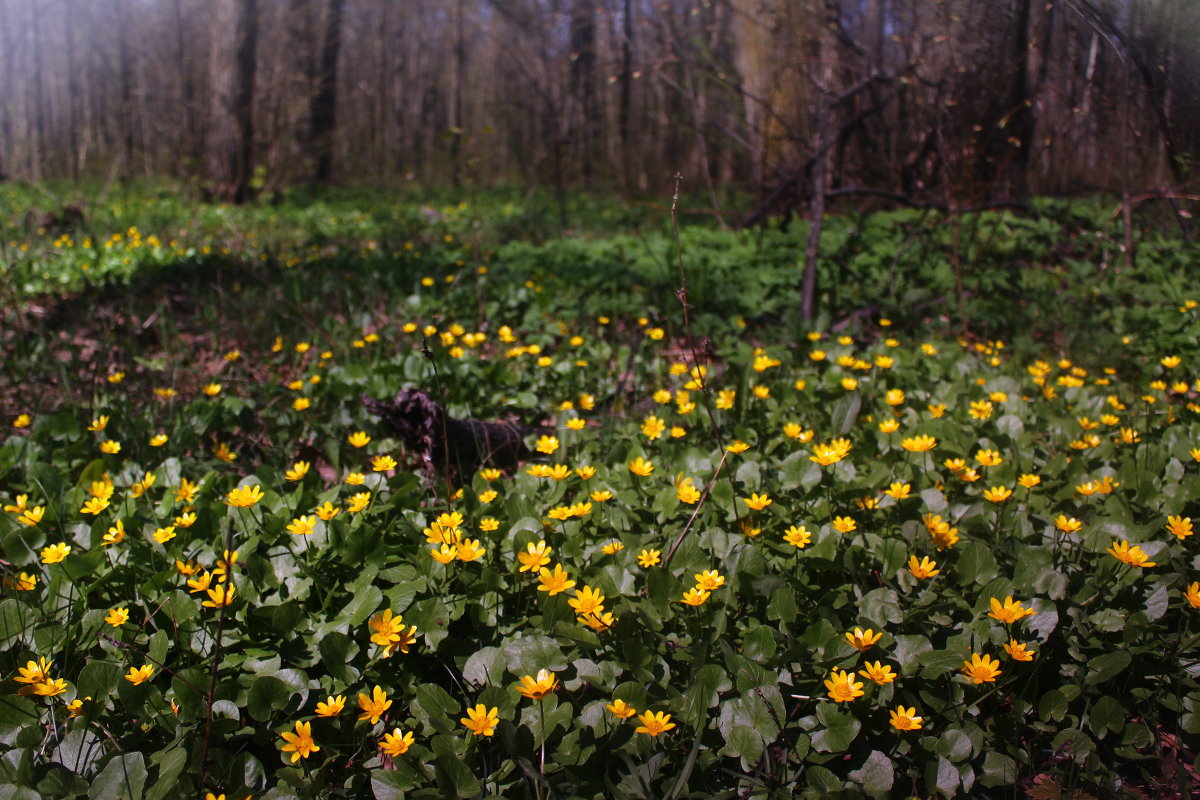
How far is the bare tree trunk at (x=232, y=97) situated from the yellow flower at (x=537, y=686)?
10607 millimetres

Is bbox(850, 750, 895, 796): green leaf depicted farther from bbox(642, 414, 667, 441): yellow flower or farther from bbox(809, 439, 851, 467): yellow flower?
bbox(642, 414, 667, 441): yellow flower

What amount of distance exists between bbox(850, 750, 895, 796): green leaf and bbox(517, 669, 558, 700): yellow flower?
541mm

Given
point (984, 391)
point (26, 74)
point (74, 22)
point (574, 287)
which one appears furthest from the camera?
point (74, 22)

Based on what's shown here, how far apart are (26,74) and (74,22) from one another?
12.5 feet

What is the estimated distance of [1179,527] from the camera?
1.70m

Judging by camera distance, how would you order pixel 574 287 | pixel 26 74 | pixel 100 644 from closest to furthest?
pixel 100 644 → pixel 574 287 → pixel 26 74

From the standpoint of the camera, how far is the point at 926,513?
1.89 meters

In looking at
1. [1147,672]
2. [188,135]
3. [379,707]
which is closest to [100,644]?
[379,707]

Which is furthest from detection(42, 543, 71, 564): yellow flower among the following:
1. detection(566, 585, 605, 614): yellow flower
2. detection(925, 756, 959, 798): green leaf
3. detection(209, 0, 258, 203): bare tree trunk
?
detection(209, 0, 258, 203): bare tree trunk

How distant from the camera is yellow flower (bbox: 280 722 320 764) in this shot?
134 centimetres

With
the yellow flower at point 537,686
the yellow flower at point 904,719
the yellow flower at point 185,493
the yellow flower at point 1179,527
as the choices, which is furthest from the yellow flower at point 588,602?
the yellow flower at point 1179,527

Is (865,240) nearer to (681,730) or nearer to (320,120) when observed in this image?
(681,730)

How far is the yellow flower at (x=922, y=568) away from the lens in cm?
161

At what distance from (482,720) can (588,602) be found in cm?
30
